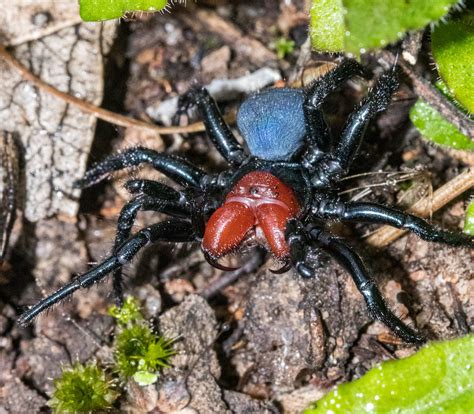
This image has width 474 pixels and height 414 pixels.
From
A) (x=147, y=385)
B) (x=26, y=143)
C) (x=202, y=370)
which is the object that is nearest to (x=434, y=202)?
(x=202, y=370)

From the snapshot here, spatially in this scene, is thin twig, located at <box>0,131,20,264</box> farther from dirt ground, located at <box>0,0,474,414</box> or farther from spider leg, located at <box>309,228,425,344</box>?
spider leg, located at <box>309,228,425,344</box>

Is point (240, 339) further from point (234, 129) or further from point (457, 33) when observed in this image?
point (457, 33)

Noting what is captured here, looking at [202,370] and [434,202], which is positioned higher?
[434,202]

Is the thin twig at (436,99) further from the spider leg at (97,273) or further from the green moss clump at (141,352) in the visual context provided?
the green moss clump at (141,352)

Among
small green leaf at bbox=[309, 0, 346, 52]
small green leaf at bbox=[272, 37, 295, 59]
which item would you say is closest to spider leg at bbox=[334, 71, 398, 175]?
small green leaf at bbox=[309, 0, 346, 52]

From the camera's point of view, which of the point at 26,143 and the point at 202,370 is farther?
the point at 26,143

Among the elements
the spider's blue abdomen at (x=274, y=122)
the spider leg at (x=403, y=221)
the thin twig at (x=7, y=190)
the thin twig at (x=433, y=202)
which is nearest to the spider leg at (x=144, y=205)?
the spider's blue abdomen at (x=274, y=122)
